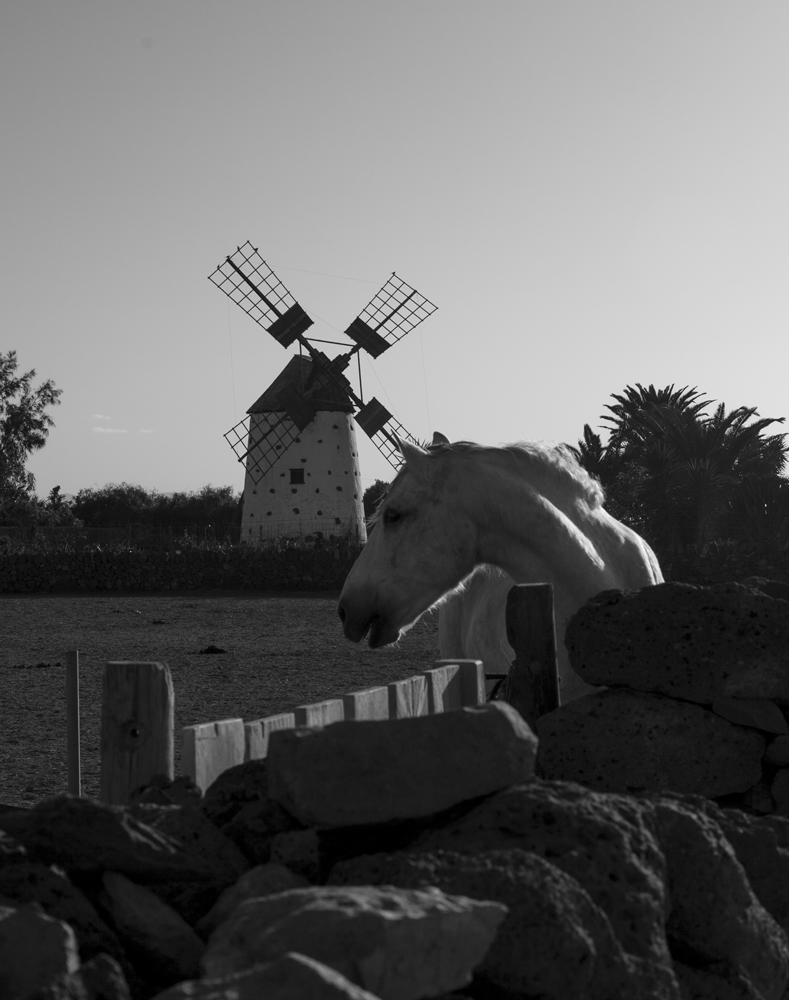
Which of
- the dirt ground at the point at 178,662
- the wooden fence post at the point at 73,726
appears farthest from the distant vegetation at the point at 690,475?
the wooden fence post at the point at 73,726

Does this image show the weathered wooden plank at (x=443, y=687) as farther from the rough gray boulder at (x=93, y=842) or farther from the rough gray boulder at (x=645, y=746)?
the rough gray boulder at (x=93, y=842)

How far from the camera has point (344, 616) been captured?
15.4 feet

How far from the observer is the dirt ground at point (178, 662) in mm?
9344

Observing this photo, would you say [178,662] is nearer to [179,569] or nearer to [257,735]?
[257,735]

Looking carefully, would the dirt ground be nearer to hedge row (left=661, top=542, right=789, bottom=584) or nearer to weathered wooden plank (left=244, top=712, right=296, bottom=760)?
weathered wooden plank (left=244, top=712, right=296, bottom=760)

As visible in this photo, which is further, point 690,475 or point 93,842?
point 690,475

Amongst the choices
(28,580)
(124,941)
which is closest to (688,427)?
(28,580)

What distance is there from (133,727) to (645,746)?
1.61 meters

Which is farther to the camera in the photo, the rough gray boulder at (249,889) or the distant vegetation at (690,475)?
the distant vegetation at (690,475)

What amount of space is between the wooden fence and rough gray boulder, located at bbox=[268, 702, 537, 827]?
0.65 m

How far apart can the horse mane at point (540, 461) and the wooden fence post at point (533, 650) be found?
867 mm

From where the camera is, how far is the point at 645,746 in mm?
3590

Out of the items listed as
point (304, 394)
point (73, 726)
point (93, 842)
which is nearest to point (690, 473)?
point (304, 394)

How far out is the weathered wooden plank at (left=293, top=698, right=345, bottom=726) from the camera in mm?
3451
